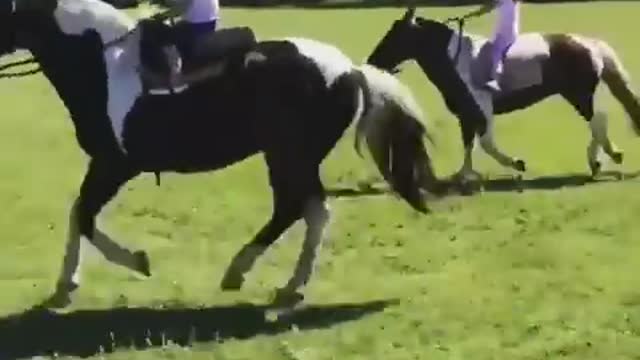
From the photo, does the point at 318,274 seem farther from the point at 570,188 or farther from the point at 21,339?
the point at 570,188

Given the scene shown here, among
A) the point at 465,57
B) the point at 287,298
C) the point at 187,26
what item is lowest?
the point at 465,57

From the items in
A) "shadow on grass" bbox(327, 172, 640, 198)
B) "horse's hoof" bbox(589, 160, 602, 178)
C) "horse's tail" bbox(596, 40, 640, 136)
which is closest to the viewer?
"shadow on grass" bbox(327, 172, 640, 198)

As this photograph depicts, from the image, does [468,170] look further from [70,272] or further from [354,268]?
[70,272]

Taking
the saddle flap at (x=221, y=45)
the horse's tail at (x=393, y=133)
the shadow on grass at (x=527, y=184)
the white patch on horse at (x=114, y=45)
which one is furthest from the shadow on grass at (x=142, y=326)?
the shadow on grass at (x=527, y=184)

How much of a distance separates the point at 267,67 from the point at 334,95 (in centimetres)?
46

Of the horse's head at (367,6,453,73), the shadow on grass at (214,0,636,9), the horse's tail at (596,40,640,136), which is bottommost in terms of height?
the shadow on grass at (214,0,636,9)

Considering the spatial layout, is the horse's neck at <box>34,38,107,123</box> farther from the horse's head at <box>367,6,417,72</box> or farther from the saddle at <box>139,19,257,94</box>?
the horse's head at <box>367,6,417,72</box>

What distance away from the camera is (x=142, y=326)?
8406 mm

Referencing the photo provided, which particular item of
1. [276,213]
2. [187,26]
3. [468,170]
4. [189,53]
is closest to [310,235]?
[276,213]

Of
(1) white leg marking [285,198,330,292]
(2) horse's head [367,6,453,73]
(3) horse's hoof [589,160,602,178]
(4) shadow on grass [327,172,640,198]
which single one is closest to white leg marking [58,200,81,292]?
(1) white leg marking [285,198,330,292]

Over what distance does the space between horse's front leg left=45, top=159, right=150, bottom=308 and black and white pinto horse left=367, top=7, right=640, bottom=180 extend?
17.4ft

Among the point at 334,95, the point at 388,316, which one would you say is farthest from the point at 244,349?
the point at 334,95

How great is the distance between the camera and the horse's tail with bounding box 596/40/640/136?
14.7m

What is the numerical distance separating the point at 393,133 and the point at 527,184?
5079mm
